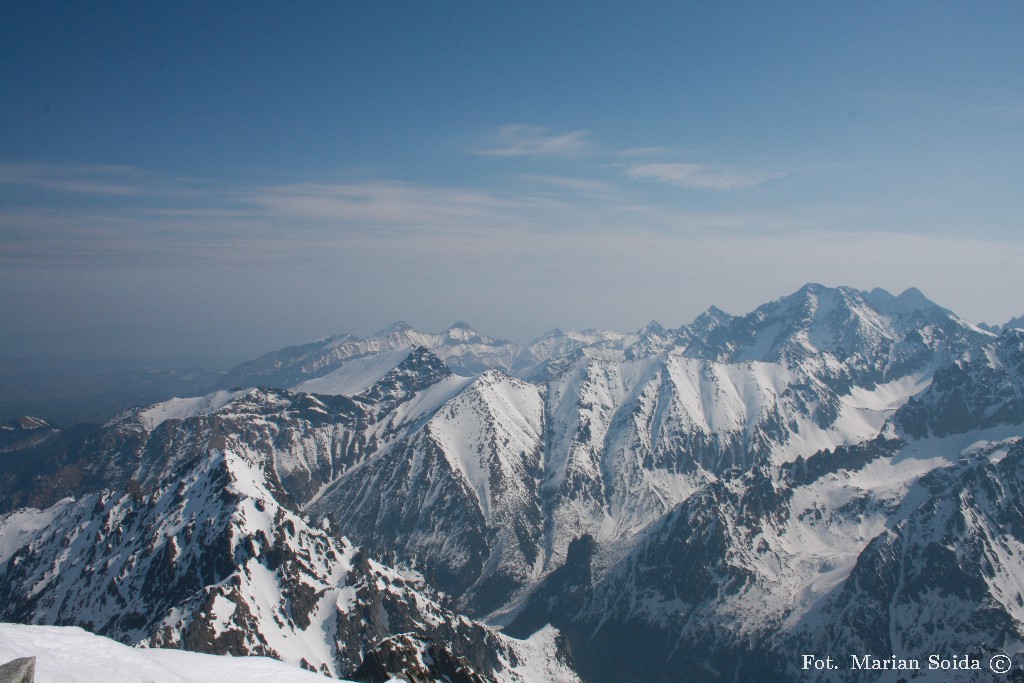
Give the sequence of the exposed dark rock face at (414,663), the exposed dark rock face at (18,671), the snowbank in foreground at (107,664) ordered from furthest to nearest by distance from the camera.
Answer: the exposed dark rock face at (414,663) → the snowbank in foreground at (107,664) → the exposed dark rock face at (18,671)

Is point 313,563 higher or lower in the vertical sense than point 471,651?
higher

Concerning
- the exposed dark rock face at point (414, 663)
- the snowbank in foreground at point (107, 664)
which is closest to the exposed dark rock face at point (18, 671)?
the snowbank in foreground at point (107, 664)

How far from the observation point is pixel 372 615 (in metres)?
183

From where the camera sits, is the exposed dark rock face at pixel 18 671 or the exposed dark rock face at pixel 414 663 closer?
the exposed dark rock face at pixel 18 671

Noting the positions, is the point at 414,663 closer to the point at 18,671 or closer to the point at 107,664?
the point at 107,664

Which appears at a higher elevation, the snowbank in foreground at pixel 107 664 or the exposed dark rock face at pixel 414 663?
the snowbank in foreground at pixel 107 664

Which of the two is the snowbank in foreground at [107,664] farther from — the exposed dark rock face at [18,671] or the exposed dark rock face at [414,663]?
the exposed dark rock face at [414,663]

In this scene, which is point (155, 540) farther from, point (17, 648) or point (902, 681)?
point (902, 681)

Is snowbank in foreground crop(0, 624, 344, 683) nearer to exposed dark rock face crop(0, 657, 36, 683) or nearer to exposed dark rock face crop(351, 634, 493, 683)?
exposed dark rock face crop(0, 657, 36, 683)

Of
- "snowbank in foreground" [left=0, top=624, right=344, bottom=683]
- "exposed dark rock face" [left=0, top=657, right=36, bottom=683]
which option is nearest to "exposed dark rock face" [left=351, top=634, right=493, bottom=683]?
"snowbank in foreground" [left=0, top=624, right=344, bottom=683]

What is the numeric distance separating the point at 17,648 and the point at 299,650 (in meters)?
154

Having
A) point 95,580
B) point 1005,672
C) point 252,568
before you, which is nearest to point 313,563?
point 252,568

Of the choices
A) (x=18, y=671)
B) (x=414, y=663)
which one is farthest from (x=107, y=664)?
(x=414, y=663)

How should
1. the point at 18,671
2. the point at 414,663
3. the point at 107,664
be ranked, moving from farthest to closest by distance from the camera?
the point at 414,663, the point at 107,664, the point at 18,671
